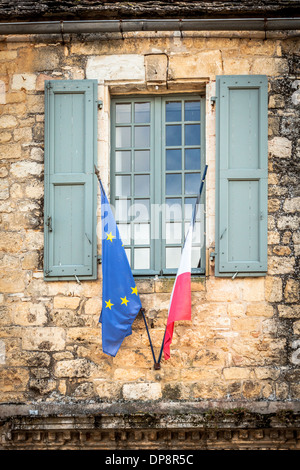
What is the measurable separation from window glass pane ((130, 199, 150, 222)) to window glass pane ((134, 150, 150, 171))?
314mm

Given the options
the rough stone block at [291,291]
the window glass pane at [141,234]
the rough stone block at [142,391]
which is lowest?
the rough stone block at [142,391]

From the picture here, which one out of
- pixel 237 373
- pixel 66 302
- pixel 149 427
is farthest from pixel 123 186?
pixel 149 427

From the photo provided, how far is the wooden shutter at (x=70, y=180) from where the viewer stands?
24.7 feet

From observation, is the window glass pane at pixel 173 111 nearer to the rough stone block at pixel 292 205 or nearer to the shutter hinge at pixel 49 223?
the rough stone block at pixel 292 205

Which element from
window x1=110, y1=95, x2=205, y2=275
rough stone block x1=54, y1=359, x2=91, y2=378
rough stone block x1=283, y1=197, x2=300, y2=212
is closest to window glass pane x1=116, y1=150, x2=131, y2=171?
window x1=110, y1=95, x2=205, y2=275

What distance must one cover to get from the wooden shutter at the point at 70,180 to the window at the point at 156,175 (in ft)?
1.04

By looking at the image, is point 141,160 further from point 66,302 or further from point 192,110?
point 66,302

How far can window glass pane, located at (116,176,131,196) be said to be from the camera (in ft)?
25.6

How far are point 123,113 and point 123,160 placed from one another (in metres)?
0.45

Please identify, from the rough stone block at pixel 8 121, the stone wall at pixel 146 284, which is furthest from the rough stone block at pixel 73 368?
the rough stone block at pixel 8 121

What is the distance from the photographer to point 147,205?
25.5 feet

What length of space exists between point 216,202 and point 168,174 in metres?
0.57
